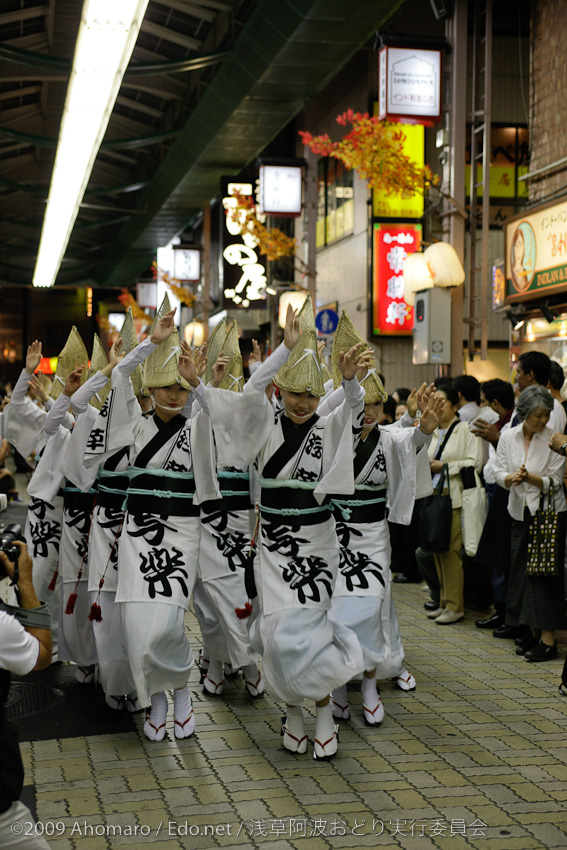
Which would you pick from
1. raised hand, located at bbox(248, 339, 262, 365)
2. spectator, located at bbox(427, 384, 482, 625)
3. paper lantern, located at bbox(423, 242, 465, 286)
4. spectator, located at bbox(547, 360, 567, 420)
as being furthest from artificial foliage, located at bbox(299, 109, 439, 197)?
raised hand, located at bbox(248, 339, 262, 365)

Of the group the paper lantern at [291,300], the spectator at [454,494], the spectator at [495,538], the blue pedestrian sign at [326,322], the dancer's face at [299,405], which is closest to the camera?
the dancer's face at [299,405]

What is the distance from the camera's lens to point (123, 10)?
7.45m

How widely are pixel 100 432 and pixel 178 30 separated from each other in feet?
31.2

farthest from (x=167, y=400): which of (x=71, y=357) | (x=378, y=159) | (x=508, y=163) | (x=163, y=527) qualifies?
(x=508, y=163)

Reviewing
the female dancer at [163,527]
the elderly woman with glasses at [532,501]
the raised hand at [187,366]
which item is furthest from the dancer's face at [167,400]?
the elderly woman with glasses at [532,501]

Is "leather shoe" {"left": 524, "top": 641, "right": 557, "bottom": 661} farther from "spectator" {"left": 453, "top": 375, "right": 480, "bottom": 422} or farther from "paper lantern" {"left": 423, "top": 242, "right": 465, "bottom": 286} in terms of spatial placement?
"paper lantern" {"left": 423, "top": 242, "right": 465, "bottom": 286}

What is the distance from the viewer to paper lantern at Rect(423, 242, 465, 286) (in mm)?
11000

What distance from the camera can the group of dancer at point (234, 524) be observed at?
5.05 m

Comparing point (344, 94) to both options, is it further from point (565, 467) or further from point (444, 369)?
point (565, 467)

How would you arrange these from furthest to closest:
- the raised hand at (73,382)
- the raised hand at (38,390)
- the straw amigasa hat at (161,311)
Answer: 1. the raised hand at (38,390)
2. the raised hand at (73,382)
3. the straw amigasa hat at (161,311)

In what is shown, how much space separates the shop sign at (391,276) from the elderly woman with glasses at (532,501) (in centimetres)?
912

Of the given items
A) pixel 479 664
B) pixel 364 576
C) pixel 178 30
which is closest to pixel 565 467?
pixel 479 664

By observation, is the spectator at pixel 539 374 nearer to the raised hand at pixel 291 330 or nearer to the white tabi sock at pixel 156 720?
the raised hand at pixel 291 330

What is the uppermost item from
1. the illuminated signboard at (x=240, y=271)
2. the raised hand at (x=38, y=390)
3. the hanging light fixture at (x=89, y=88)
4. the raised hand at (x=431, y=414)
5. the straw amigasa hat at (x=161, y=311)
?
the hanging light fixture at (x=89, y=88)
